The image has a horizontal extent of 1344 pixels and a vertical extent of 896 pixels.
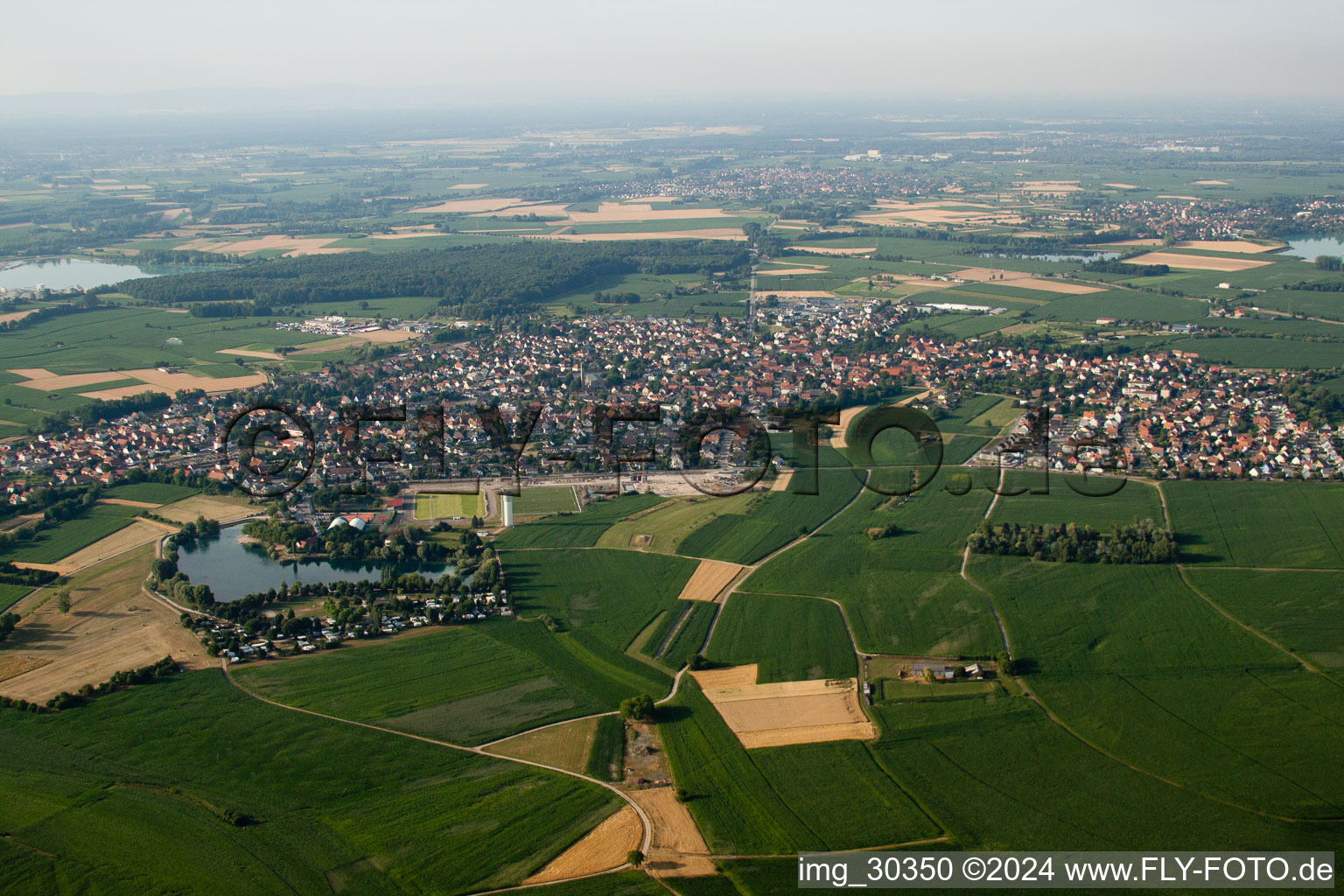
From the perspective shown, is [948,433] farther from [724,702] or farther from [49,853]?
[49,853]

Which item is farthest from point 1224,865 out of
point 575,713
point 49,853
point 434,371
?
point 434,371

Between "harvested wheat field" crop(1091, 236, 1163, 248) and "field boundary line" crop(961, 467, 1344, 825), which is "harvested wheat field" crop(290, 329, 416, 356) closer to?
"field boundary line" crop(961, 467, 1344, 825)

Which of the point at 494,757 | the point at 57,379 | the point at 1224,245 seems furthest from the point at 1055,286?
the point at 57,379

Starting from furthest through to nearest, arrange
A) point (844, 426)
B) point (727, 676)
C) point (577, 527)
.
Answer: point (844, 426) < point (577, 527) < point (727, 676)

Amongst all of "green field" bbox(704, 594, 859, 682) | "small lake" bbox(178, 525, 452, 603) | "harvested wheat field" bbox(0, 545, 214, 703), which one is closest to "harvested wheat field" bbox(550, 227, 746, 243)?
Result: "small lake" bbox(178, 525, 452, 603)

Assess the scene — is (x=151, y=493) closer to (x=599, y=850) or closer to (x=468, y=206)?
(x=599, y=850)

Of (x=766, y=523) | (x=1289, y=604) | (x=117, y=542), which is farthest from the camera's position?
(x=766, y=523)
